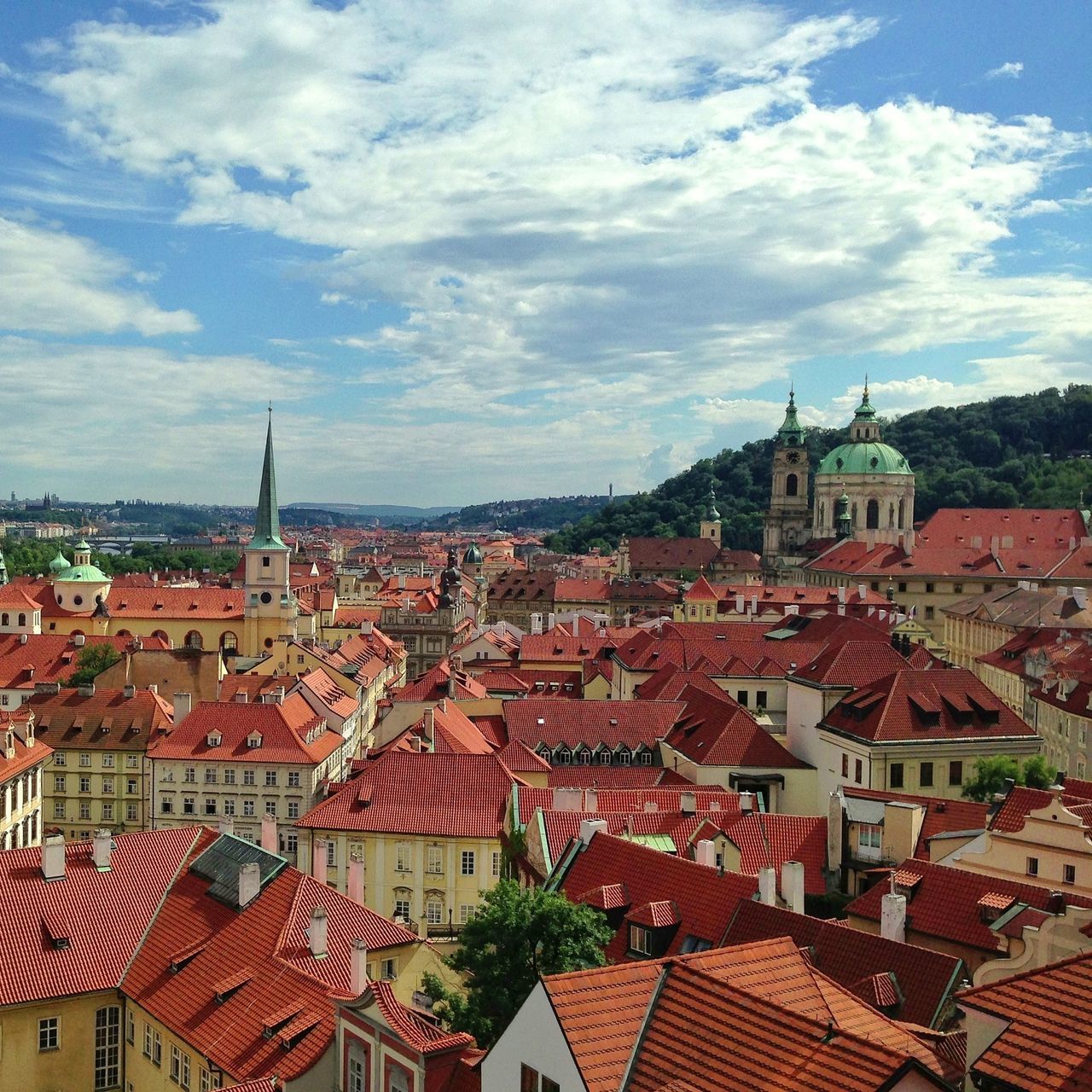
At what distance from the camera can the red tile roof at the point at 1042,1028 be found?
13828 millimetres

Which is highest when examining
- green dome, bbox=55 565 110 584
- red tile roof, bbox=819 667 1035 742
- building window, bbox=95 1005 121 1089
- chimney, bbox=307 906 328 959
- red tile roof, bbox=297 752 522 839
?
green dome, bbox=55 565 110 584

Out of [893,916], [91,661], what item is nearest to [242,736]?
[91,661]

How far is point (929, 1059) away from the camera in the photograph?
16469 mm

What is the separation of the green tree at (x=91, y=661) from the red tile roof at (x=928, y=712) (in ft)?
162

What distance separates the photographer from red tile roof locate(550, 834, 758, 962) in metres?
31.8

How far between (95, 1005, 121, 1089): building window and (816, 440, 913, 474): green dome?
15258 centimetres

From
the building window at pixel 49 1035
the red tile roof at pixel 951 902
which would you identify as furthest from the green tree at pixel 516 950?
the building window at pixel 49 1035

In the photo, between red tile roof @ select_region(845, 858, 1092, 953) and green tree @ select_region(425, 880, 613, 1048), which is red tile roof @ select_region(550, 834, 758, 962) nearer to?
red tile roof @ select_region(845, 858, 1092, 953)

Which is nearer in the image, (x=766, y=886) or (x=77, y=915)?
(x=77, y=915)

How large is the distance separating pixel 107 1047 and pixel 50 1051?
4.36ft

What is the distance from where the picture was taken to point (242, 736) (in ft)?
199

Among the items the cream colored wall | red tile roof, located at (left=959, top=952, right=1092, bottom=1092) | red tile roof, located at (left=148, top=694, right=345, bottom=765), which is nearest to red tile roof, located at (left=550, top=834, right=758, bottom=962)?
the cream colored wall

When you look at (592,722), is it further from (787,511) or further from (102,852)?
(787,511)

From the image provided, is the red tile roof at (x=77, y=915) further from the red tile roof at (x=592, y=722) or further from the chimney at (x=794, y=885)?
the red tile roof at (x=592, y=722)
